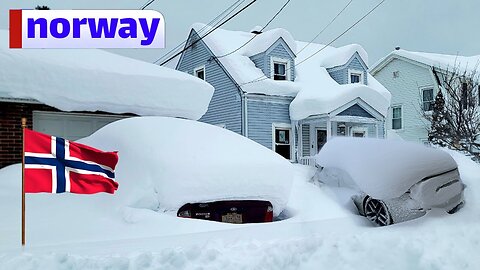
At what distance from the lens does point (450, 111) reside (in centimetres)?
1184

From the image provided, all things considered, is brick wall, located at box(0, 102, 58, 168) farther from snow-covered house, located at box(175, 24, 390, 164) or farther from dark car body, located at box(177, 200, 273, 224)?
snow-covered house, located at box(175, 24, 390, 164)

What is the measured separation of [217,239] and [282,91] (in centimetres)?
1192

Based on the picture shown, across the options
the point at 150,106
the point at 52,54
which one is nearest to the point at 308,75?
the point at 150,106

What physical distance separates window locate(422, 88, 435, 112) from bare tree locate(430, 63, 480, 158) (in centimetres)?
45

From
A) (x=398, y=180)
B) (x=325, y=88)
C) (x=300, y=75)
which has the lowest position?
(x=398, y=180)

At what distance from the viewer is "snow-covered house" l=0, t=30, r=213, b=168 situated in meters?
7.79

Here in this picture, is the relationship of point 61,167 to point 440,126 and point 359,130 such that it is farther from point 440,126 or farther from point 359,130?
point 359,130

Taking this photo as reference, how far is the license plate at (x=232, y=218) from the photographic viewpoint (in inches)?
203

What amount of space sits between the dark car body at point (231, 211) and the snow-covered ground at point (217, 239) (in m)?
0.24

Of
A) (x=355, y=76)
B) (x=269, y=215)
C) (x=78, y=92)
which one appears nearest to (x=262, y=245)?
(x=269, y=215)

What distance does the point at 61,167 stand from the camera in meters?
4.28

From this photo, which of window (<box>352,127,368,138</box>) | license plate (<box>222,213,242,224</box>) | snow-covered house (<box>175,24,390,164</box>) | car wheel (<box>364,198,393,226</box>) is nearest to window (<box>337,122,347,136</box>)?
snow-covered house (<box>175,24,390,164</box>)

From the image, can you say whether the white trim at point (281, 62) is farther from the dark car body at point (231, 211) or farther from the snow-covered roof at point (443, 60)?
the dark car body at point (231, 211)

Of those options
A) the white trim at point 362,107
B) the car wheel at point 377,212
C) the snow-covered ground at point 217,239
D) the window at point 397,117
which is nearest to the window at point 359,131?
the white trim at point 362,107
